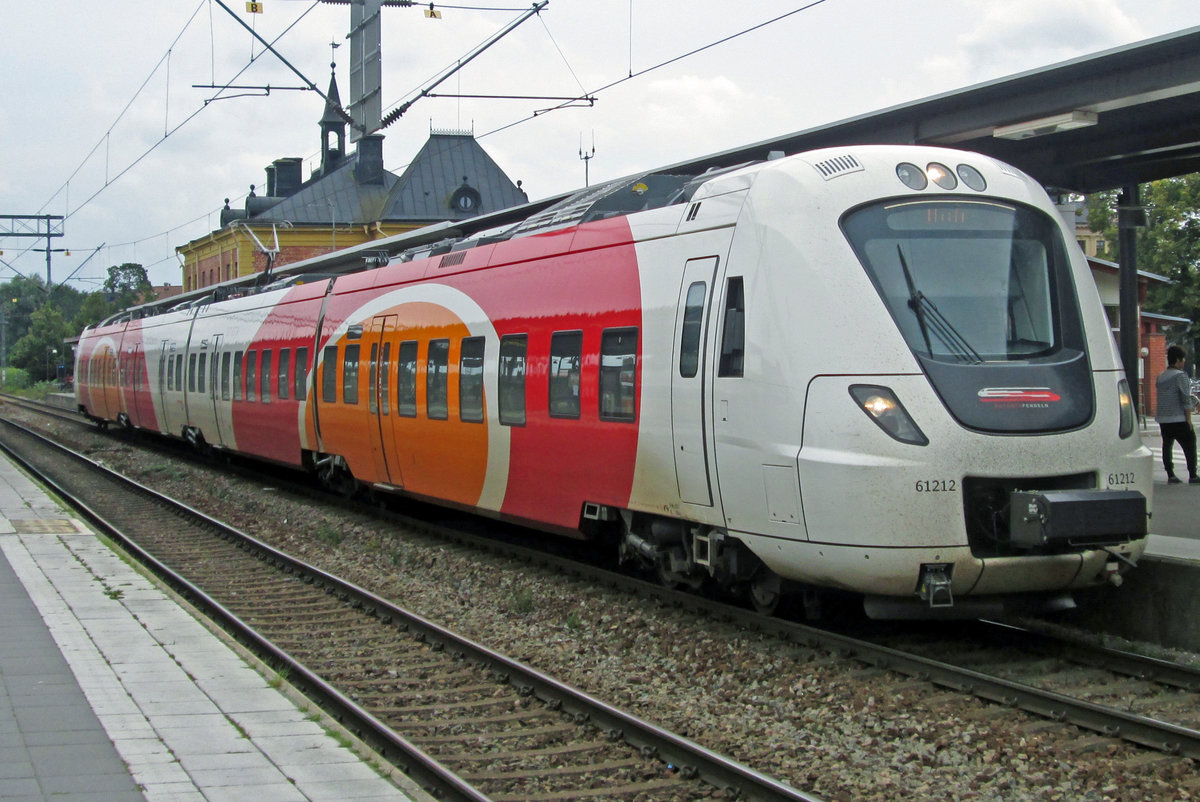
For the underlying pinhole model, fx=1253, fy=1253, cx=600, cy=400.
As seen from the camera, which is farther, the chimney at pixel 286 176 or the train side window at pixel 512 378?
the chimney at pixel 286 176

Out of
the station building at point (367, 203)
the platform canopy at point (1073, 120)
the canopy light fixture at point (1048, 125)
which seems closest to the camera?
the platform canopy at point (1073, 120)

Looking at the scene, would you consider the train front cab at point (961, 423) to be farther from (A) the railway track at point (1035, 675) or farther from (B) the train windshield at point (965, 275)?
(A) the railway track at point (1035, 675)

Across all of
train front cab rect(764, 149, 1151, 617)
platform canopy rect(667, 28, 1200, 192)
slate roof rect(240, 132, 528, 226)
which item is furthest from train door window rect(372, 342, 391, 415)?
slate roof rect(240, 132, 528, 226)

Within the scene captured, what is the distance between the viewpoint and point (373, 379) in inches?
571

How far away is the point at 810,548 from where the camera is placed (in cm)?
729

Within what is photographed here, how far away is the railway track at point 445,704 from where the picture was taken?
18.7 feet

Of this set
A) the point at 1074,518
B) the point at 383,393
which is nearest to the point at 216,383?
the point at 383,393

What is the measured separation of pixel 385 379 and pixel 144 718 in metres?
8.01

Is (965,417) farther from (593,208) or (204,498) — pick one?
(204,498)

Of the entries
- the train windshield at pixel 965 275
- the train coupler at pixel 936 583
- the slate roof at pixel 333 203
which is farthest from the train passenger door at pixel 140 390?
the slate roof at pixel 333 203

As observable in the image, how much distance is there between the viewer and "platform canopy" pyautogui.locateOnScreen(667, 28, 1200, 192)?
10461mm

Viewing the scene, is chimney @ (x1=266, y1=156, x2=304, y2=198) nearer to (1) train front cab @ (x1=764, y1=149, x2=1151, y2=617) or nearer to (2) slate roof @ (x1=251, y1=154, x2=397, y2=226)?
(2) slate roof @ (x1=251, y1=154, x2=397, y2=226)

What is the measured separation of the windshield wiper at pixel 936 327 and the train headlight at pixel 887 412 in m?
0.45

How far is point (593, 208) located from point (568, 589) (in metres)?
3.20
